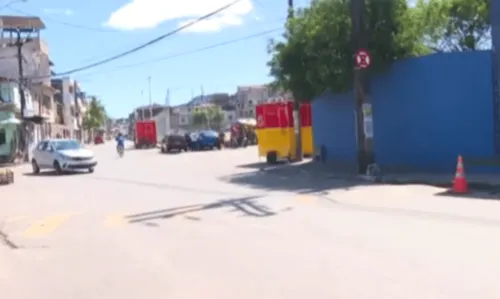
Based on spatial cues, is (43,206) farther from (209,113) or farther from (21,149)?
(209,113)

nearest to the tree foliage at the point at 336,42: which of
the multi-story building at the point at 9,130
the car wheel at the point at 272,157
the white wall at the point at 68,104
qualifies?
the car wheel at the point at 272,157

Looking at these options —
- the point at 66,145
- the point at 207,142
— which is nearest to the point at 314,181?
the point at 66,145

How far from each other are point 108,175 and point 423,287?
75.1ft

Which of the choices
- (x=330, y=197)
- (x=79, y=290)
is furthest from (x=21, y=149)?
(x=79, y=290)

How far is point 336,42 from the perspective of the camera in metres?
22.1

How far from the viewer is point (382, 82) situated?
23344mm

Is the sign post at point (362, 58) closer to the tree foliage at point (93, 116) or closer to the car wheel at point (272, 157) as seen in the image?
the car wheel at point (272, 157)

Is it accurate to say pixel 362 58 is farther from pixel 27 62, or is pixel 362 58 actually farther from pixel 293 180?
pixel 27 62

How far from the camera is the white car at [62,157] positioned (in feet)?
99.6

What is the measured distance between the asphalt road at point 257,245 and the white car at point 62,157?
40.7 feet

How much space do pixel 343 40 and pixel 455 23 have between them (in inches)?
303

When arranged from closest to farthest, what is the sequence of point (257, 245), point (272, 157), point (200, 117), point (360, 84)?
point (257, 245) → point (360, 84) → point (272, 157) → point (200, 117)

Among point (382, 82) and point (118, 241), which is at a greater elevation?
point (382, 82)

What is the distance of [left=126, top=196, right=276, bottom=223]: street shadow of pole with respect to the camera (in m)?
13.4
